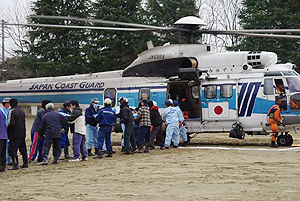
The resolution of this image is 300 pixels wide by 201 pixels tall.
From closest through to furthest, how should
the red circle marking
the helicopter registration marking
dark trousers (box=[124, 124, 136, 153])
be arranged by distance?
dark trousers (box=[124, 124, 136, 153])
the red circle marking
the helicopter registration marking

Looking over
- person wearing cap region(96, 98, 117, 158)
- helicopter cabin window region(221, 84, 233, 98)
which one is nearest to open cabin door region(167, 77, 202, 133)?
helicopter cabin window region(221, 84, 233, 98)

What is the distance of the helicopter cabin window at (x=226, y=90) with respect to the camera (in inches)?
661

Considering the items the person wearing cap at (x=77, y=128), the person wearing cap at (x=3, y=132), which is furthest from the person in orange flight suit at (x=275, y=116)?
the person wearing cap at (x=3, y=132)

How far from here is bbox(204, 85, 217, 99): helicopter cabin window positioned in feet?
55.8

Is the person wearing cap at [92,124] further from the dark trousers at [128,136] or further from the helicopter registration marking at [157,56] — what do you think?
the helicopter registration marking at [157,56]

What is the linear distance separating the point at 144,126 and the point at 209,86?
2.96 metres

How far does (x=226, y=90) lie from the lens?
16828 mm

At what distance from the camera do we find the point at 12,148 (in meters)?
12.0

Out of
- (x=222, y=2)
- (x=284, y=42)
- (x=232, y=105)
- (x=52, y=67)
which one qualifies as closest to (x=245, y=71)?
(x=232, y=105)

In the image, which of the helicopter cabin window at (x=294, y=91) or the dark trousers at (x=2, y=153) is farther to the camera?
the helicopter cabin window at (x=294, y=91)

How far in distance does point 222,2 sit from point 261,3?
61.6 feet

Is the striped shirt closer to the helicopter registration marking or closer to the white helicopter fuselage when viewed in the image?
the white helicopter fuselage

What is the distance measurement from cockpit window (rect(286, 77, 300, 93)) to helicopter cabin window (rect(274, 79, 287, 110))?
8.6 inches

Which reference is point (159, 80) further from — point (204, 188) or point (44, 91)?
point (204, 188)
